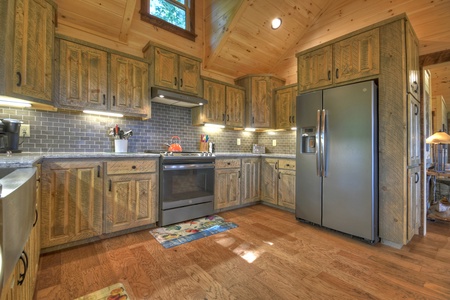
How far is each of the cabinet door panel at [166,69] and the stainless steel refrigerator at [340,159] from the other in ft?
6.04

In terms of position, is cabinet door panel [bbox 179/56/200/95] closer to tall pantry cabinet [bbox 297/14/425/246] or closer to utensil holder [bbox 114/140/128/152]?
utensil holder [bbox 114/140/128/152]

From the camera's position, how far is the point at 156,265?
194cm

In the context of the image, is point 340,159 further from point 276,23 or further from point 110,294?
point 276,23

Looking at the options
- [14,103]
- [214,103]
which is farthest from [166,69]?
[14,103]

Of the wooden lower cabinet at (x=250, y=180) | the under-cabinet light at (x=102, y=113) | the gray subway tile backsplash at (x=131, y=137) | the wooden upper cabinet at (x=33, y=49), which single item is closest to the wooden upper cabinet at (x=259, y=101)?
the gray subway tile backsplash at (x=131, y=137)

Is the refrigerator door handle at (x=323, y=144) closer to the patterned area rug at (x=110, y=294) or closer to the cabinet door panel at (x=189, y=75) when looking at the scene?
the cabinet door panel at (x=189, y=75)

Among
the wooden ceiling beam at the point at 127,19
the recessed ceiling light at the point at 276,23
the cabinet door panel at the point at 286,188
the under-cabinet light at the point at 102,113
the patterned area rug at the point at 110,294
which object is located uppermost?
the recessed ceiling light at the point at 276,23

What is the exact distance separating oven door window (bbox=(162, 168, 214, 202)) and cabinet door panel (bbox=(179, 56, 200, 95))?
4.21 feet

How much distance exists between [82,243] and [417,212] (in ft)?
12.7

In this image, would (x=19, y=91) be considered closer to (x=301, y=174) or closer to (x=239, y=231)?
(x=239, y=231)

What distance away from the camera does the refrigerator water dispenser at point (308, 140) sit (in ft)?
9.59

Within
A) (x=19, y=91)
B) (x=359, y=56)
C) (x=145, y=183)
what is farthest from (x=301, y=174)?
(x=19, y=91)

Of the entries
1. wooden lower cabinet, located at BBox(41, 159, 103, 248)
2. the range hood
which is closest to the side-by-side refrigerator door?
the range hood

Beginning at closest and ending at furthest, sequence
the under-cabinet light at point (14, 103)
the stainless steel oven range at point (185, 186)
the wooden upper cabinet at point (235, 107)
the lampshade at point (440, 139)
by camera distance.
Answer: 1. the under-cabinet light at point (14, 103)
2. the stainless steel oven range at point (185, 186)
3. the lampshade at point (440, 139)
4. the wooden upper cabinet at point (235, 107)
